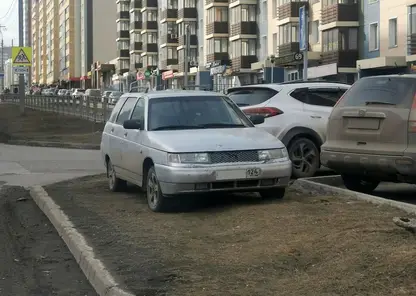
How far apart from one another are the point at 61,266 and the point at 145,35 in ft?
302

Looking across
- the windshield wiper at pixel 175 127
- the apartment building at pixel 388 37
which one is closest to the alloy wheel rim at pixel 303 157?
the windshield wiper at pixel 175 127

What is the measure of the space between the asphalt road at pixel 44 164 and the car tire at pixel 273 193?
18.3 ft

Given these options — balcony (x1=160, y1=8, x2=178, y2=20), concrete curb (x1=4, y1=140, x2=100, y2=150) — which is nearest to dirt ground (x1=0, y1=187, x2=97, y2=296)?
concrete curb (x1=4, y1=140, x2=100, y2=150)

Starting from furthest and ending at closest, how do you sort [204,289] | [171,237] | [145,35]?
[145,35]
[171,237]
[204,289]

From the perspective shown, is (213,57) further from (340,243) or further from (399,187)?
(340,243)

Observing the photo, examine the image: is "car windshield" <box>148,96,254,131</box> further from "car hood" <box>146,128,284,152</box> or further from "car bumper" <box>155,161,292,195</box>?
"car bumper" <box>155,161,292,195</box>

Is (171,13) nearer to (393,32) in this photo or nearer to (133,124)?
(393,32)

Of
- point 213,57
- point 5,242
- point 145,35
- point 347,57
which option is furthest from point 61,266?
point 145,35

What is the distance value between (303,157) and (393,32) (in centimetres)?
3221

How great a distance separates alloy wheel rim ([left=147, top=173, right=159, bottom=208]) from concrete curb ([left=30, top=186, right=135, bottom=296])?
107 centimetres

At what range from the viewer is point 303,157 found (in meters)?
11.8

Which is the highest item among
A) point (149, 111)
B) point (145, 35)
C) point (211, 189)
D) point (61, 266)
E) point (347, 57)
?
point (145, 35)

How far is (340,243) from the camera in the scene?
21.4 feet

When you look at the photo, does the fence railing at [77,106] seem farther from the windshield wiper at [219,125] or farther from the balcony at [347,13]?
the windshield wiper at [219,125]
